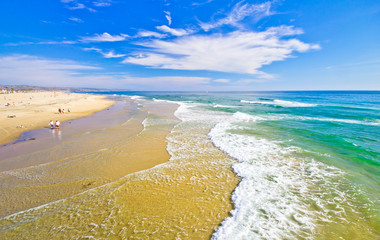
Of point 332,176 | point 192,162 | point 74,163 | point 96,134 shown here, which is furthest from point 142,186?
point 96,134

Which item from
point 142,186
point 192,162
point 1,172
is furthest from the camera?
point 192,162

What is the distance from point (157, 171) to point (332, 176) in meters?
7.53

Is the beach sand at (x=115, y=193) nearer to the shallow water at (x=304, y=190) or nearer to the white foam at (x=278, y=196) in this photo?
the white foam at (x=278, y=196)

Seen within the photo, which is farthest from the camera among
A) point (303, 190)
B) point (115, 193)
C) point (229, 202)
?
point (303, 190)

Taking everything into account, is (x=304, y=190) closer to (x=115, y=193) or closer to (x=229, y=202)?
(x=229, y=202)

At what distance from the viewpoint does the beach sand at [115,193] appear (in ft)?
13.9

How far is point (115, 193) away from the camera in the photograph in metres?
5.65

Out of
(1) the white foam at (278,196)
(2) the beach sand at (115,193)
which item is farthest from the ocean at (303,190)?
(2) the beach sand at (115,193)

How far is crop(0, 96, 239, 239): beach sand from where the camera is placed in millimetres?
4242

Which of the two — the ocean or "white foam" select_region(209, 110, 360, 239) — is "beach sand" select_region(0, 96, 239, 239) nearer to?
"white foam" select_region(209, 110, 360, 239)

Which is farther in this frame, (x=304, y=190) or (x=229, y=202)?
(x=304, y=190)

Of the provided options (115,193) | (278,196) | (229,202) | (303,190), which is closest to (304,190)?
(303,190)

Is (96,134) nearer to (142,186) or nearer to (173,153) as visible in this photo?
(173,153)

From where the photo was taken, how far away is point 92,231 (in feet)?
13.6
